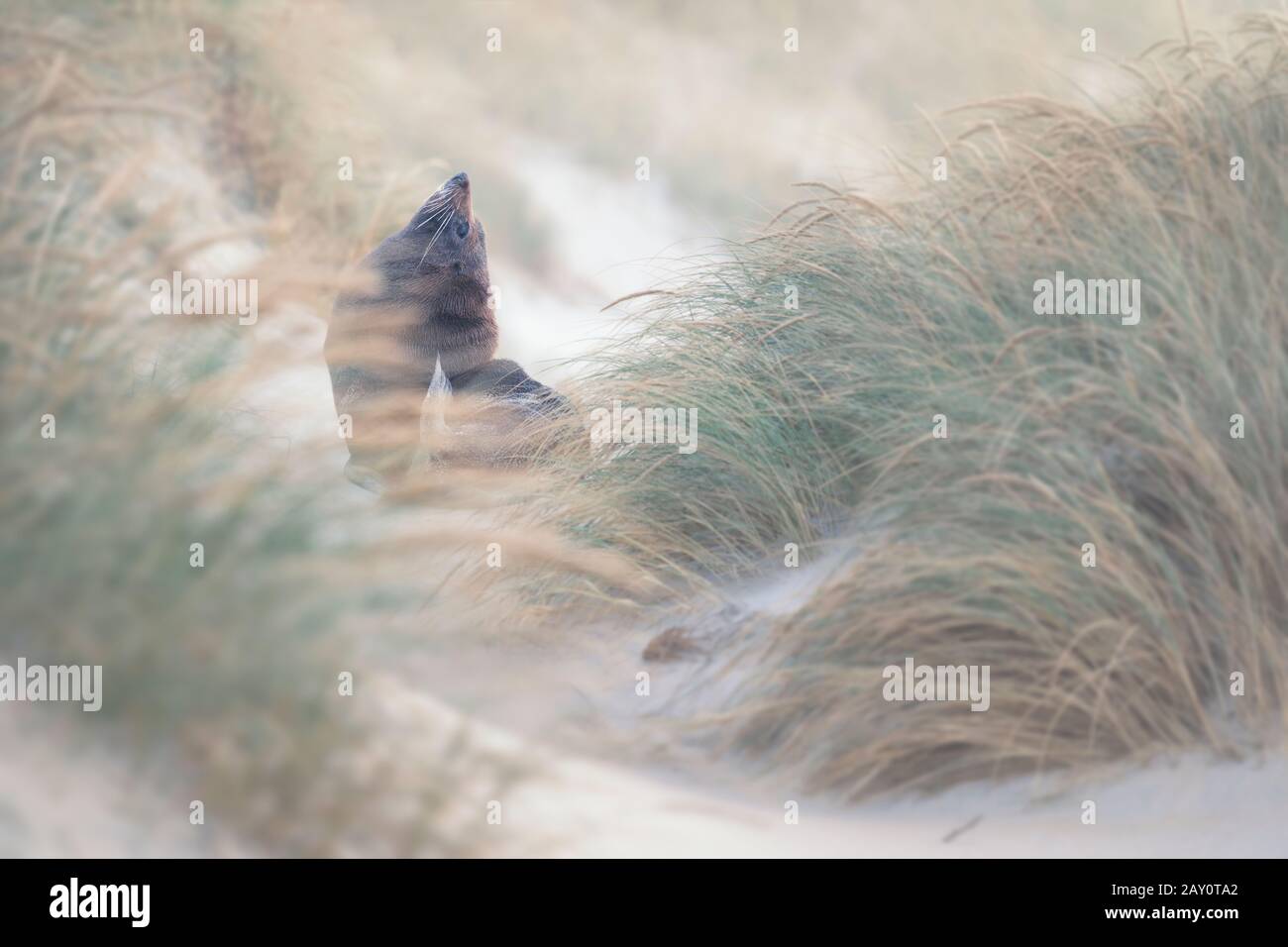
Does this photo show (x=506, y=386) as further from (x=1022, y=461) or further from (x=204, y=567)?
(x=204, y=567)

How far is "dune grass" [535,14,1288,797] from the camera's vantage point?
3148 millimetres

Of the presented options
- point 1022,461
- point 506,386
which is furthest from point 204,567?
point 506,386

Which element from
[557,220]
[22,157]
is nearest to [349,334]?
[22,157]

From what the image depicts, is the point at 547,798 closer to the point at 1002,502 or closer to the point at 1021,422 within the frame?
the point at 1002,502

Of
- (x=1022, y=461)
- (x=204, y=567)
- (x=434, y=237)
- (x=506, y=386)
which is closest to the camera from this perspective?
(x=204, y=567)

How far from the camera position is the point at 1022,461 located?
3.34 metres

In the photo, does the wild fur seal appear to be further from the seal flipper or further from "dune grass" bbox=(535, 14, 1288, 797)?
"dune grass" bbox=(535, 14, 1288, 797)

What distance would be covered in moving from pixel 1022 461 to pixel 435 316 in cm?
268

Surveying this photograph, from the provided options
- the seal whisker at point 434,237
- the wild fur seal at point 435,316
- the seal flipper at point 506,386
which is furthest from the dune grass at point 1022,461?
the seal whisker at point 434,237

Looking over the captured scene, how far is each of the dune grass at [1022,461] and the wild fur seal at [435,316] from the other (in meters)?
0.99

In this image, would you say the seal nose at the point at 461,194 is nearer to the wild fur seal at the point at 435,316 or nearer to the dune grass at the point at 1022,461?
the wild fur seal at the point at 435,316

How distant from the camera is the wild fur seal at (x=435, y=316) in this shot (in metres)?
5.20

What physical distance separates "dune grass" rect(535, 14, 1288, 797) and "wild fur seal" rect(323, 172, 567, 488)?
39.1 inches

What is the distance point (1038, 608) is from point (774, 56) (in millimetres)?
22930
